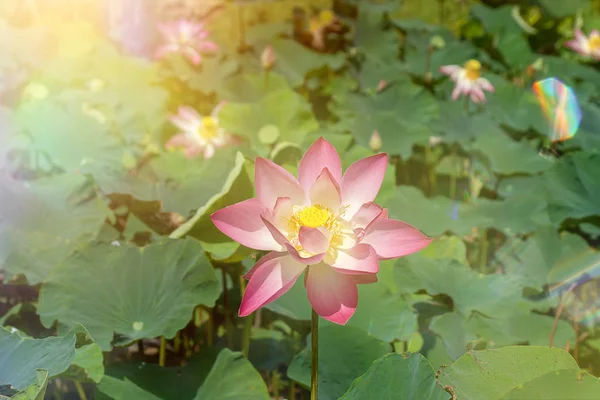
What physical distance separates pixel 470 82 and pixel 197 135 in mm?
913

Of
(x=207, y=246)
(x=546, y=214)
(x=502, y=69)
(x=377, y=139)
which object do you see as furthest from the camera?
(x=502, y=69)

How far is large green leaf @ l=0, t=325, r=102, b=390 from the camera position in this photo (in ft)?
2.02

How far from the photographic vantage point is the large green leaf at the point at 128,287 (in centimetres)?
81

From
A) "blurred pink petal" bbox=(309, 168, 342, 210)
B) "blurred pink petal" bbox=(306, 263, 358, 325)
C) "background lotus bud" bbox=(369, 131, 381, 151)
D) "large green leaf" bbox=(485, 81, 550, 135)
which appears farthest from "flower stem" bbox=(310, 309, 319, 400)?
"large green leaf" bbox=(485, 81, 550, 135)

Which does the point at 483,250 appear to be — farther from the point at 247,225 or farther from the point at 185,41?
the point at 185,41

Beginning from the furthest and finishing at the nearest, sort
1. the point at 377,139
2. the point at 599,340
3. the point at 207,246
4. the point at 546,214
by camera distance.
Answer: the point at 377,139
the point at 546,214
the point at 599,340
the point at 207,246

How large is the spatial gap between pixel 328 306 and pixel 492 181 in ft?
3.67

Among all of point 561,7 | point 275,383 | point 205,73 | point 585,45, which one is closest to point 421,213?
point 275,383

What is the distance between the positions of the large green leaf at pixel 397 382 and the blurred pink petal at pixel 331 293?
0.33ft

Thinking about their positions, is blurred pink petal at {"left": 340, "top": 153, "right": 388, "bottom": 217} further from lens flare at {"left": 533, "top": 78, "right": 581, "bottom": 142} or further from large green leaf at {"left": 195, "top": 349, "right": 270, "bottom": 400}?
lens flare at {"left": 533, "top": 78, "right": 581, "bottom": 142}

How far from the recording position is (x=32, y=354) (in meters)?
0.65

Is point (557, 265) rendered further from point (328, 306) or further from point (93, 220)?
point (93, 220)

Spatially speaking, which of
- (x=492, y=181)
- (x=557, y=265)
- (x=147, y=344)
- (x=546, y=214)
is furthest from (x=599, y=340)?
(x=147, y=344)

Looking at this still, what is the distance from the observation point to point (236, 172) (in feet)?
2.56
